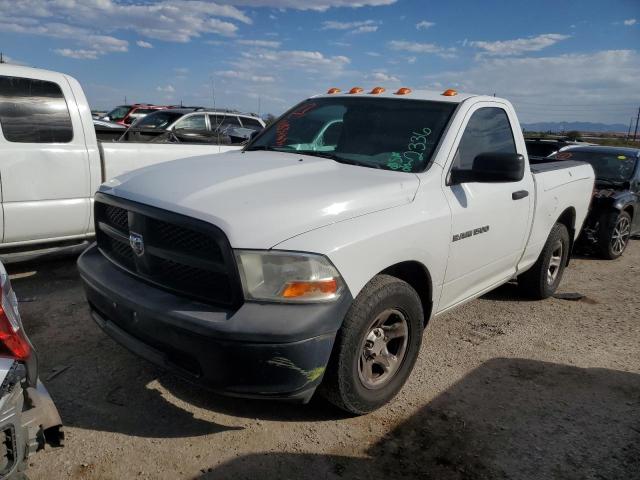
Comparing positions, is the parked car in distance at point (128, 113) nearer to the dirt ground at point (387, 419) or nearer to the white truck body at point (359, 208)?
the dirt ground at point (387, 419)

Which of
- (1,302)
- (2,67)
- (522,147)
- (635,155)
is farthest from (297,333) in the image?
(635,155)

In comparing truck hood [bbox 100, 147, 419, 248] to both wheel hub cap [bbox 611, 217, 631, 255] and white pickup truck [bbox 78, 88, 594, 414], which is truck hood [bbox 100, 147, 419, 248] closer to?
white pickup truck [bbox 78, 88, 594, 414]

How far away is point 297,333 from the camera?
2.33 m

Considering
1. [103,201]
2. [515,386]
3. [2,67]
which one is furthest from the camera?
[2,67]

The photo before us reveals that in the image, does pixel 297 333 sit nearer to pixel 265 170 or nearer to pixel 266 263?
pixel 266 263

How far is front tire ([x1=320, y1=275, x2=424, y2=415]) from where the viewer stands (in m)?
2.64

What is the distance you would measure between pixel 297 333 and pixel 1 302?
1.18 m

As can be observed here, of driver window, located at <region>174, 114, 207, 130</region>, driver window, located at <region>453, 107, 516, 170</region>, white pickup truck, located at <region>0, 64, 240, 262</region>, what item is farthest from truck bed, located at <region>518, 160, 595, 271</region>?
driver window, located at <region>174, 114, 207, 130</region>

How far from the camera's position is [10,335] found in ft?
6.23

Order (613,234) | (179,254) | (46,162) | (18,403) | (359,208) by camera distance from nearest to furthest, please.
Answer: (18,403) < (179,254) < (359,208) < (46,162) < (613,234)

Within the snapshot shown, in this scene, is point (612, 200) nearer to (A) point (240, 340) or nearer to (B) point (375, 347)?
(B) point (375, 347)

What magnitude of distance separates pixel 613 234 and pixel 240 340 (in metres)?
6.79

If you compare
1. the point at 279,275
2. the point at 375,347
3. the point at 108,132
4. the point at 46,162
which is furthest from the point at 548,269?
the point at 108,132

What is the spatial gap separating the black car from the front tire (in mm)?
5406
